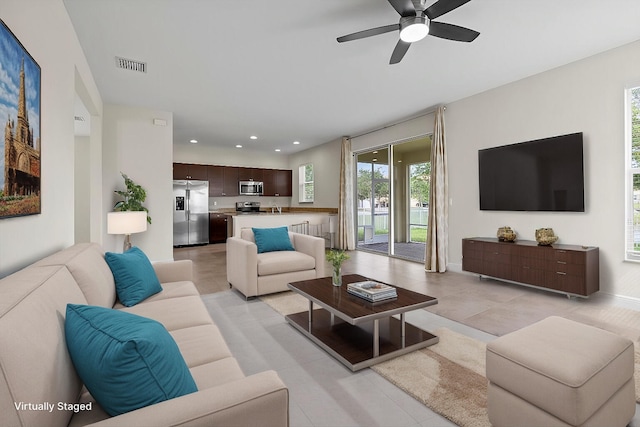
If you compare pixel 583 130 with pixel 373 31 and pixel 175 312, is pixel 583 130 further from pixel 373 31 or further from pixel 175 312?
pixel 175 312

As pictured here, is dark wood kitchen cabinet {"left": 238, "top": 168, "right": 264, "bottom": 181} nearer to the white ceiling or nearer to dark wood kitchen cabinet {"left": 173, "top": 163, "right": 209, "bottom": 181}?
→ dark wood kitchen cabinet {"left": 173, "top": 163, "right": 209, "bottom": 181}

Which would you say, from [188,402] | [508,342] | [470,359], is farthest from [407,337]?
[188,402]

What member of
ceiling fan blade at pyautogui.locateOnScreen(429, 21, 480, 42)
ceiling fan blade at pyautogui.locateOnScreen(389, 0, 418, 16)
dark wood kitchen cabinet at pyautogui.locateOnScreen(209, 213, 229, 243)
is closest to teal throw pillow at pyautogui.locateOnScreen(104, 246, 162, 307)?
ceiling fan blade at pyautogui.locateOnScreen(389, 0, 418, 16)

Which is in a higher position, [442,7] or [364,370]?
[442,7]

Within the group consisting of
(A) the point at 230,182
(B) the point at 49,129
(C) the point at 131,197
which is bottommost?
(C) the point at 131,197

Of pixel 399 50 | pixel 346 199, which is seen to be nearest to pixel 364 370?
pixel 399 50

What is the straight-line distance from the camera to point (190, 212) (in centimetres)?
801

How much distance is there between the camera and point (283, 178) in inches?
382

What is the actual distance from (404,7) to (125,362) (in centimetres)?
276

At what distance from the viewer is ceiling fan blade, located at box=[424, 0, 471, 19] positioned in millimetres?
2211

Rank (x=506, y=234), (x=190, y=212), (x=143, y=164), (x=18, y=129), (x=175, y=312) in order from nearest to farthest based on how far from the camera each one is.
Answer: (x=18, y=129)
(x=175, y=312)
(x=506, y=234)
(x=143, y=164)
(x=190, y=212)

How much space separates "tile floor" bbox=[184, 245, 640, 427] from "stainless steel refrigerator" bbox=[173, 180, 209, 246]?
3.64 m

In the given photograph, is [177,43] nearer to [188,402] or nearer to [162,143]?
[162,143]

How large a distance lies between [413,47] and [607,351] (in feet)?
9.91
